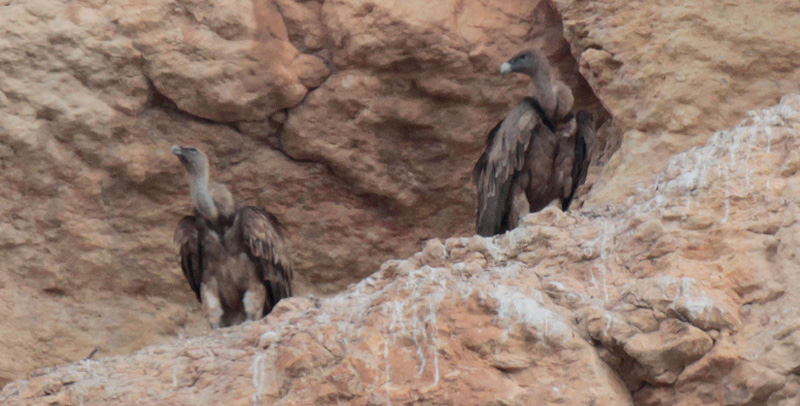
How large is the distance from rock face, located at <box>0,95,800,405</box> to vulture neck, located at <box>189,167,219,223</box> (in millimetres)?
1881

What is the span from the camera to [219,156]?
9602 mm

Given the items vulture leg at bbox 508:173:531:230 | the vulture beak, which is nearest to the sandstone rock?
vulture leg at bbox 508:173:531:230

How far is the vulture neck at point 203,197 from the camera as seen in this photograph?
8672 mm

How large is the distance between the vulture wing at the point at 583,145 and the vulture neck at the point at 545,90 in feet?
0.66

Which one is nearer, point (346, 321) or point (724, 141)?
point (346, 321)

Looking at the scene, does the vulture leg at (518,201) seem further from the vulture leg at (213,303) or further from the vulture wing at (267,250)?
the vulture leg at (213,303)

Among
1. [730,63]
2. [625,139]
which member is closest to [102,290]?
[625,139]

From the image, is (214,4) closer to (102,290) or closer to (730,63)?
(102,290)

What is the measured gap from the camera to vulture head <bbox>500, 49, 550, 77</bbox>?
28.5 ft

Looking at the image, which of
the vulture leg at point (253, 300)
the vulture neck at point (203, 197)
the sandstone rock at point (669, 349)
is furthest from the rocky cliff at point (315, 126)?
the sandstone rock at point (669, 349)

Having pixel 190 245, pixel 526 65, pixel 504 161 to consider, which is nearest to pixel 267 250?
pixel 190 245

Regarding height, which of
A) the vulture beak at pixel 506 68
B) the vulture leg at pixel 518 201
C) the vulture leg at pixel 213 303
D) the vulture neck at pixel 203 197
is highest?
the vulture beak at pixel 506 68

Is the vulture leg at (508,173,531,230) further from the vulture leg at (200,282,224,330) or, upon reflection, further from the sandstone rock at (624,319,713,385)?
the sandstone rock at (624,319,713,385)

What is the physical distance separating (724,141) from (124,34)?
4.05m
